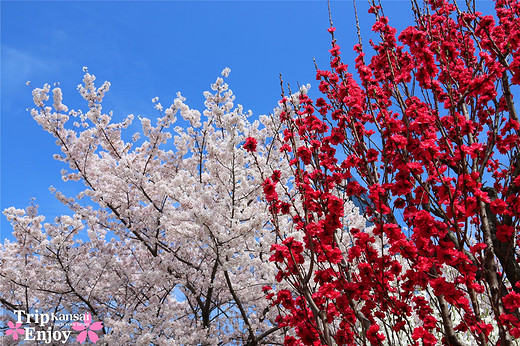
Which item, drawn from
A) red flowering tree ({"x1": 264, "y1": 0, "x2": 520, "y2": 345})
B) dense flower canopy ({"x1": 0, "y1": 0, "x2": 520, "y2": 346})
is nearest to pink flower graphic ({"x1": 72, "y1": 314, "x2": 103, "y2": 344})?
dense flower canopy ({"x1": 0, "y1": 0, "x2": 520, "y2": 346})

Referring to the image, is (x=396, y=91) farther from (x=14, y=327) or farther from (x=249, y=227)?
(x=14, y=327)

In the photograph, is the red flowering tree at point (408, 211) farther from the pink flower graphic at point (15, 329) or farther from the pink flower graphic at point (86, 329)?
the pink flower graphic at point (15, 329)

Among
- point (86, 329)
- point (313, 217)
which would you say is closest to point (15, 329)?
point (86, 329)

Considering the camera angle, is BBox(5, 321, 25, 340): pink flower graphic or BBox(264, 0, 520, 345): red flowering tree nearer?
BBox(264, 0, 520, 345): red flowering tree

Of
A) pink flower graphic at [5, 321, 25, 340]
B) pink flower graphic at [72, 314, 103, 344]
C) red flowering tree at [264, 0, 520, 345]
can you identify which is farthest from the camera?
pink flower graphic at [5, 321, 25, 340]

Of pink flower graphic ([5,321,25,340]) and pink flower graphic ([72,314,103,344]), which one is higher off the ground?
pink flower graphic ([5,321,25,340])

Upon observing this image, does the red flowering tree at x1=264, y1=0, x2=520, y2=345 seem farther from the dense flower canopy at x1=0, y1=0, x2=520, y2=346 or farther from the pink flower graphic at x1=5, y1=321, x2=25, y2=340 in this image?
the pink flower graphic at x1=5, y1=321, x2=25, y2=340

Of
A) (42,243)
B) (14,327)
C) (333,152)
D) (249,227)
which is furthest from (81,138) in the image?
(333,152)

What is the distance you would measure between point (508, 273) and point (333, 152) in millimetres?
2550

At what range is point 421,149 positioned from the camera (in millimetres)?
3912

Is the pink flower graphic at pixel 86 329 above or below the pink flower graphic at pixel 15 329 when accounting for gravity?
below

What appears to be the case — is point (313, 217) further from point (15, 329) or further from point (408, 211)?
point (15, 329)

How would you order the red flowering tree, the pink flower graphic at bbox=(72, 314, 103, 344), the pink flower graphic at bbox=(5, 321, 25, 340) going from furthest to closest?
1. the pink flower graphic at bbox=(5, 321, 25, 340)
2. the pink flower graphic at bbox=(72, 314, 103, 344)
3. the red flowering tree

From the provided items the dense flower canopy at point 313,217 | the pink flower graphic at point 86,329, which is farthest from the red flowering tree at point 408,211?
the pink flower graphic at point 86,329
